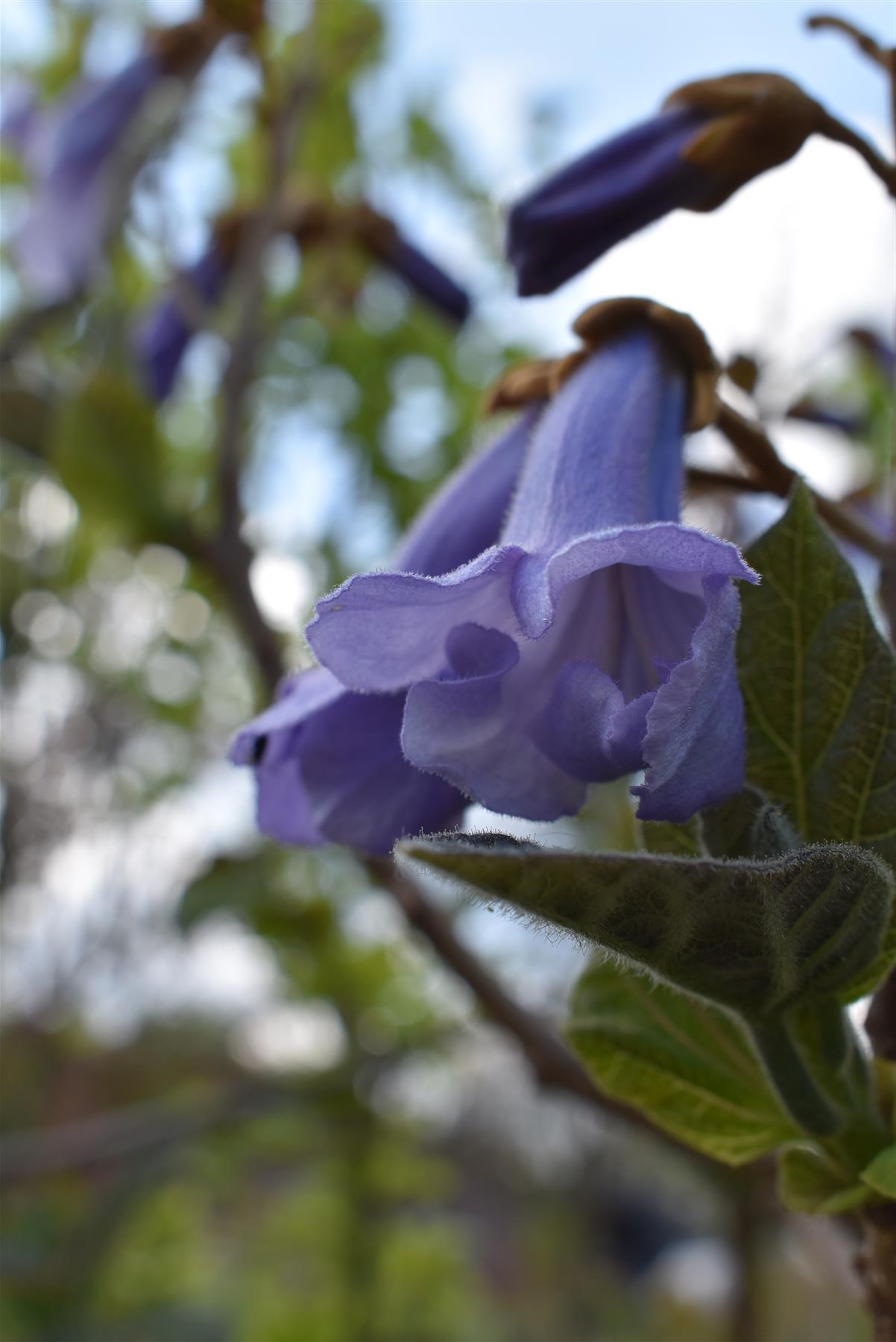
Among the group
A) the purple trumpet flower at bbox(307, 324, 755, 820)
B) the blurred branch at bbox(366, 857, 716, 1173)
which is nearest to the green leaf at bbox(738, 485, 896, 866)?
the purple trumpet flower at bbox(307, 324, 755, 820)

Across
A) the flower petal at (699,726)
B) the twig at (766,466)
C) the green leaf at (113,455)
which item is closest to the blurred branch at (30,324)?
the green leaf at (113,455)

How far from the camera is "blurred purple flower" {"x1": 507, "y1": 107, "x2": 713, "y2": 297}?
0.45 m

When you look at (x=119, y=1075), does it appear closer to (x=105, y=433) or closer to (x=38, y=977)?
(x=38, y=977)

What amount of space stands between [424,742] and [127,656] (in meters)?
2.51

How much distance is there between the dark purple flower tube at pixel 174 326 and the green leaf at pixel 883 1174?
96 cm

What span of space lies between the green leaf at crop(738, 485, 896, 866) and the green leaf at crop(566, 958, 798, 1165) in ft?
0.26

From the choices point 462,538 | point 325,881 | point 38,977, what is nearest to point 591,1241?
point 325,881

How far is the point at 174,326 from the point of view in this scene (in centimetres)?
114

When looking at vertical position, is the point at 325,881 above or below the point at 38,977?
above

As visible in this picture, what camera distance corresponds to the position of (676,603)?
1.27ft

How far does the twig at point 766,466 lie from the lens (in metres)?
0.42

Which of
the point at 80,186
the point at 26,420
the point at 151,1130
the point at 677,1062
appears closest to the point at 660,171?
the point at 677,1062

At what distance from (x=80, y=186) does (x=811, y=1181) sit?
1.25 meters

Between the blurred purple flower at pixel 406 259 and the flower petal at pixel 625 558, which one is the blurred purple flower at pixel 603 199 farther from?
the blurred purple flower at pixel 406 259
